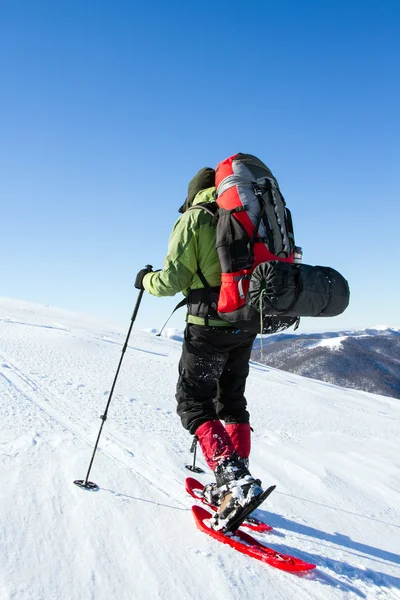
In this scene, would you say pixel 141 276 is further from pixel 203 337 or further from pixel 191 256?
pixel 203 337

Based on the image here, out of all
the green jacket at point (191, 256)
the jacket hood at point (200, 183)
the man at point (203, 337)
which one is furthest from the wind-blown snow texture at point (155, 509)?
the jacket hood at point (200, 183)

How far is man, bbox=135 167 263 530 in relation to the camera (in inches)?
116

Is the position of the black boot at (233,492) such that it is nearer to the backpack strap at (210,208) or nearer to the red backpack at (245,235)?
the red backpack at (245,235)

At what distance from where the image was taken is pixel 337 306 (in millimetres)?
2879

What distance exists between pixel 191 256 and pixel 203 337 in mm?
601

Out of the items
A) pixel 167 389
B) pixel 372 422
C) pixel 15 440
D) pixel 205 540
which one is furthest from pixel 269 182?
pixel 372 422

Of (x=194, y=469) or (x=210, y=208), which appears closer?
(x=210, y=208)

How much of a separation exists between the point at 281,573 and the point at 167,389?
6019 mm

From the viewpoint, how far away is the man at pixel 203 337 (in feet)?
9.68

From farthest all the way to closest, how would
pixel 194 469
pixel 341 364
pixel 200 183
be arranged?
pixel 341 364 → pixel 194 469 → pixel 200 183

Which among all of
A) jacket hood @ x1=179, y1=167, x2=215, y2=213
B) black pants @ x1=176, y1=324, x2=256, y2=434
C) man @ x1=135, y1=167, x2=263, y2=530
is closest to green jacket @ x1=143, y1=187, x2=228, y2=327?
man @ x1=135, y1=167, x2=263, y2=530

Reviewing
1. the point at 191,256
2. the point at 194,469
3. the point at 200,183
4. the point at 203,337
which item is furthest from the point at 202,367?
the point at 200,183

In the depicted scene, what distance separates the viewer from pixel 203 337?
10.3ft

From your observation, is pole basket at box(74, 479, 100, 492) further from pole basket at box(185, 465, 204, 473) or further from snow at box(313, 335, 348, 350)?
snow at box(313, 335, 348, 350)
